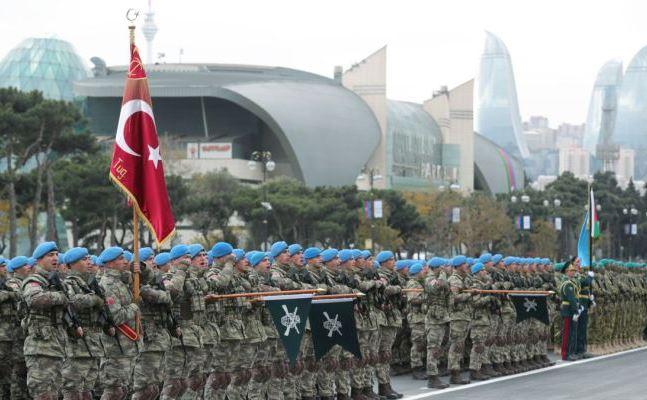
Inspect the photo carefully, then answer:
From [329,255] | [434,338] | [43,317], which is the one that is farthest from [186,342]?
[434,338]

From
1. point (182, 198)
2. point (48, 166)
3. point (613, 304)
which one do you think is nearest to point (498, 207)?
point (182, 198)

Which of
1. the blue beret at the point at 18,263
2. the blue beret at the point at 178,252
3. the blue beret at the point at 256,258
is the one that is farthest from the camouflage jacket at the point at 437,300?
the blue beret at the point at 18,263

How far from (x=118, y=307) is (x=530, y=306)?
11.0 meters

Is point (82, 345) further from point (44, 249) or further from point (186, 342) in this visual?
point (186, 342)

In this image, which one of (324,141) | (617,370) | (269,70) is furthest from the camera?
(269,70)

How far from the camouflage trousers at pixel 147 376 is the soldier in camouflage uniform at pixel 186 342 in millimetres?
410

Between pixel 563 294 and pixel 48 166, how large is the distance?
29980 millimetres

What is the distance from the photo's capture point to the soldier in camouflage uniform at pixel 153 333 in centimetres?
1281

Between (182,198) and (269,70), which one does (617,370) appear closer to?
(182,198)

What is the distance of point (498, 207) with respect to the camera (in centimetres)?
9069

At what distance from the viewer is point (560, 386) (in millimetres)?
19047

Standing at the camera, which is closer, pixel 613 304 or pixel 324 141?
pixel 613 304

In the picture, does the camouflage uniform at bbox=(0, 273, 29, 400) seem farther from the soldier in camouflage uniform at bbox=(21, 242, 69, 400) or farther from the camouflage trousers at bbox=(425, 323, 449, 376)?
the camouflage trousers at bbox=(425, 323, 449, 376)

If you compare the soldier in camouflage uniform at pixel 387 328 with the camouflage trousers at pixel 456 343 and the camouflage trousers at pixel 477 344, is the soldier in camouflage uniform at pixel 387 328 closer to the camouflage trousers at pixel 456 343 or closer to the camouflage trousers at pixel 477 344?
the camouflage trousers at pixel 456 343
